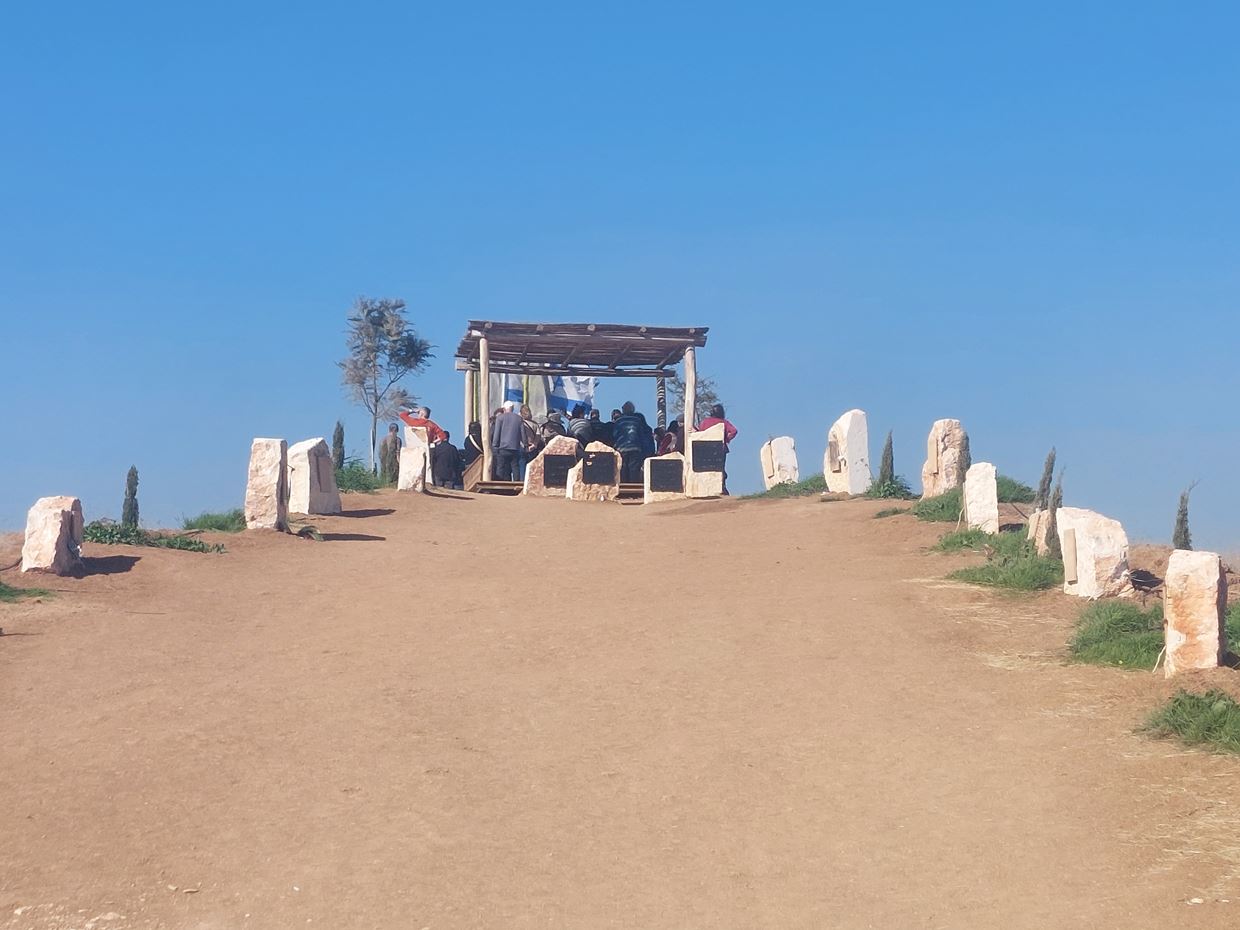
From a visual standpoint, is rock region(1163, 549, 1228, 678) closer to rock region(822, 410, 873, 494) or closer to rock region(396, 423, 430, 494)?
rock region(822, 410, 873, 494)

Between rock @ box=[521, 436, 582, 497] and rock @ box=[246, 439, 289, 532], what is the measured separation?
29.4 feet

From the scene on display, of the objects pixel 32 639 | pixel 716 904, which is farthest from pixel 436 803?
pixel 32 639

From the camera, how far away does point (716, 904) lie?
19.7ft

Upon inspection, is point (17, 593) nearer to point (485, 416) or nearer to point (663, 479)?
point (663, 479)

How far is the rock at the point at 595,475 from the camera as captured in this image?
24250mm

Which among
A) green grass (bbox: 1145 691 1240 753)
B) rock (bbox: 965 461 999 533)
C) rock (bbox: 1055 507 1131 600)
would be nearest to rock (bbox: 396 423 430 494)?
rock (bbox: 965 461 999 533)

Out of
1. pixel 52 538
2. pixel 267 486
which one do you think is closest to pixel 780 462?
pixel 267 486

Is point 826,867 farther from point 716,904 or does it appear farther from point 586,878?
point 586,878

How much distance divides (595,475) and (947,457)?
8.56 metres

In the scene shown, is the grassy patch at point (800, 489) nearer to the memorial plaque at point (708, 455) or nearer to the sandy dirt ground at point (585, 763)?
the memorial plaque at point (708, 455)

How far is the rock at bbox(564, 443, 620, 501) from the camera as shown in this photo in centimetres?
2425

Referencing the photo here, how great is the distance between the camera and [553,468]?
81.7 ft

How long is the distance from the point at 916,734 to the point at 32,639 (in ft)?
22.5

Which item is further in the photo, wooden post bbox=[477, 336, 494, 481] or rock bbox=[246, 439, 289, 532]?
wooden post bbox=[477, 336, 494, 481]
